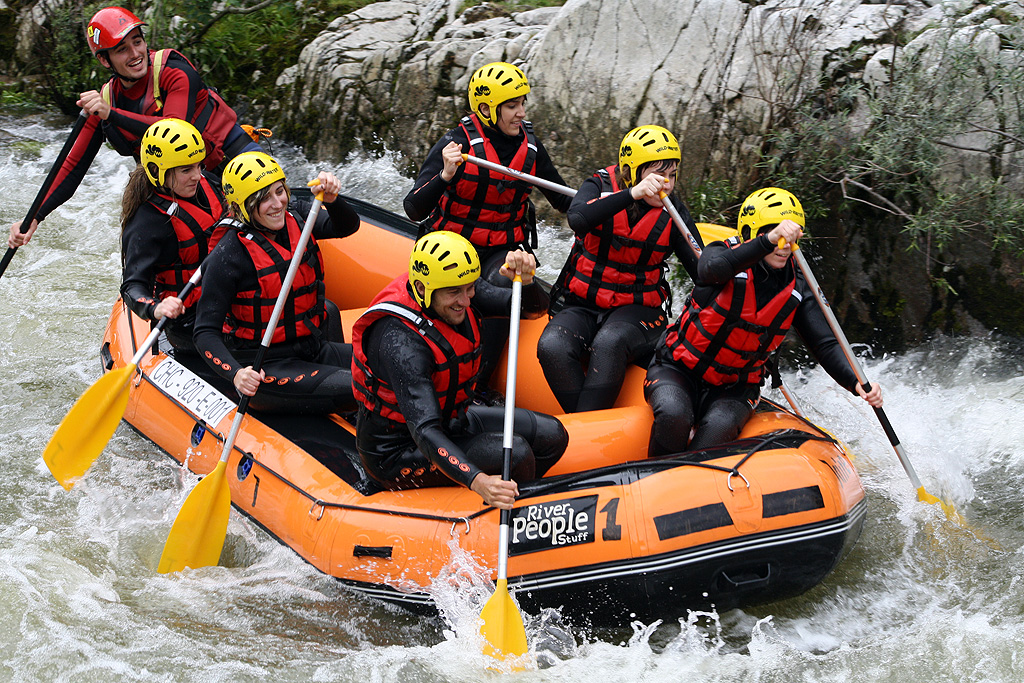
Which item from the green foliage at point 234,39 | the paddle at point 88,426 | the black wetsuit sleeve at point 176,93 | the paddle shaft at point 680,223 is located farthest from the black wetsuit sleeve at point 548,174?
the green foliage at point 234,39

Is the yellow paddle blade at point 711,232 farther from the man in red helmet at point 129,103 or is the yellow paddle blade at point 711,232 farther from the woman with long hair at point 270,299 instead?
the man in red helmet at point 129,103

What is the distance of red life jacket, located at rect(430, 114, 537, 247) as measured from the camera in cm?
505

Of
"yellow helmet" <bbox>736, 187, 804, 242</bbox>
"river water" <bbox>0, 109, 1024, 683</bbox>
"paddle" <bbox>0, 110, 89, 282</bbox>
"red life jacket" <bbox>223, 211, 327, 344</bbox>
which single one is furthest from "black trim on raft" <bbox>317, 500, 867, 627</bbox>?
"paddle" <bbox>0, 110, 89, 282</bbox>

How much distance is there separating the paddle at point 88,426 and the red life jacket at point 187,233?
17 cm

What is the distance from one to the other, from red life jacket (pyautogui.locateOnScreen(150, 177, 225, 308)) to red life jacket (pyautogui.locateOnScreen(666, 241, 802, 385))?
233 centimetres

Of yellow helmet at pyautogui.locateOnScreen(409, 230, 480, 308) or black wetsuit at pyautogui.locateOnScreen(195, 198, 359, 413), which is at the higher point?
yellow helmet at pyautogui.locateOnScreen(409, 230, 480, 308)

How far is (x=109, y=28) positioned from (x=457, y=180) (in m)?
2.07

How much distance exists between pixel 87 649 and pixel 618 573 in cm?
220

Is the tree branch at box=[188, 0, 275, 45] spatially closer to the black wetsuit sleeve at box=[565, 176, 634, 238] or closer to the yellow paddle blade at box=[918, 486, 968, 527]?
the black wetsuit sleeve at box=[565, 176, 634, 238]

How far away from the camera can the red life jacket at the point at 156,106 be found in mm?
5562

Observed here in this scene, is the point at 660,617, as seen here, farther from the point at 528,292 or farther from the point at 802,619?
the point at 528,292

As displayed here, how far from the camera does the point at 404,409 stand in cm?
376

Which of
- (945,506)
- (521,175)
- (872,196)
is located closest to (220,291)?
(521,175)

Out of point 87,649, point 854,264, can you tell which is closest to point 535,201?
point 854,264
